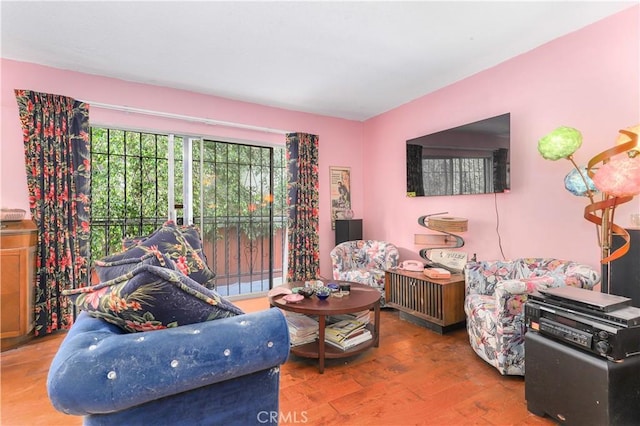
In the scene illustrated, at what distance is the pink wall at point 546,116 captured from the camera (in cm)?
228

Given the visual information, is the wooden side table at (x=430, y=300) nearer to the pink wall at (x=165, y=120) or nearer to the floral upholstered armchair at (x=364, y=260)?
the floral upholstered armchair at (x=364, y=260)

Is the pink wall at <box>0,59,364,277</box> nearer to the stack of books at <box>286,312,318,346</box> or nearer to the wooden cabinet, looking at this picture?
the wooden cabinet

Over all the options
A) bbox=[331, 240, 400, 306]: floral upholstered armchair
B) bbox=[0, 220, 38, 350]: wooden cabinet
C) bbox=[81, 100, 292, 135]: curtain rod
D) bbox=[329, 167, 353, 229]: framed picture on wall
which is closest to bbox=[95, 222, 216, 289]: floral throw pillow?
bbox=[0, 220, 38, 350]: wooden cabinet

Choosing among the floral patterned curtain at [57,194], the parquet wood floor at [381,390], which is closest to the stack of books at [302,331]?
the parquet wood floor at [381,390]

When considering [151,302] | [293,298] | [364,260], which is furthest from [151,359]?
[364,260]

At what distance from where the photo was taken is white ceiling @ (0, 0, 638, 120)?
2184mm

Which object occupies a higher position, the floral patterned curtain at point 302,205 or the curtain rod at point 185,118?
the curtain rod at point 185,118

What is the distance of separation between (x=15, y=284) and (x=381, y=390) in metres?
3.19

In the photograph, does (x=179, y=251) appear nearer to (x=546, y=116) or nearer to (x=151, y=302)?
(x=151, y=302)

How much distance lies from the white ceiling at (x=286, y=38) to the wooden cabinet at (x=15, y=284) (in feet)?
5.46

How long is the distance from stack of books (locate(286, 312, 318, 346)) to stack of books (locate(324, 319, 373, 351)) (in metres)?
0.11

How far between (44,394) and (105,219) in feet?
7.27

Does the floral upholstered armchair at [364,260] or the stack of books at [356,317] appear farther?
Answer: the floral upholstered armchair at [364,260]

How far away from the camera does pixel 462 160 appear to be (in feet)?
10.9
